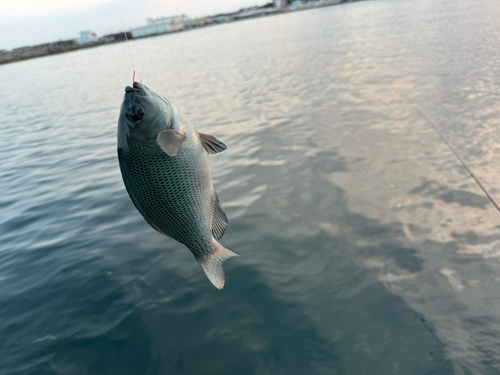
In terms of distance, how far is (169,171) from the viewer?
2.34 metres

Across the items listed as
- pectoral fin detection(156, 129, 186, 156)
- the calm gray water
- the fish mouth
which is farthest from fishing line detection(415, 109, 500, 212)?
the fish mouth

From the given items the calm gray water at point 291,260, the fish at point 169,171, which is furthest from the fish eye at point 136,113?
the calm gray water at point 291,260

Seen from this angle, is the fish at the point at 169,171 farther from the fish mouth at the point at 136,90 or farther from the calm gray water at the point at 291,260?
the calm gray water at the point at 291,260

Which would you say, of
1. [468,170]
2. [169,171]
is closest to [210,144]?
[169,171]

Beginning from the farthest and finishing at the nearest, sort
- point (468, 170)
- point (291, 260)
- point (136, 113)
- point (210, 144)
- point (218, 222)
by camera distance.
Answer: point (468, 170)
point (291, 260)
point (218, 222)
point (210, 144)
point (136, 113)

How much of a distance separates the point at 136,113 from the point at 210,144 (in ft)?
1.93

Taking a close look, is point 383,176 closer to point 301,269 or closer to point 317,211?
point 317,211

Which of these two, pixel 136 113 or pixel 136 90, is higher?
pixel 136 90

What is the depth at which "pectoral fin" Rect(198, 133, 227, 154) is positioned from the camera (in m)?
2.55

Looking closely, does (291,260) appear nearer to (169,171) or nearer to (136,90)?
(169,171)

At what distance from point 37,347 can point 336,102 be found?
11833 millimetres

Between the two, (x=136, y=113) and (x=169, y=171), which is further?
(x=169, y=171)

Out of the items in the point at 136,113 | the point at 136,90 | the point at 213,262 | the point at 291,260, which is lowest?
the point at 291,260

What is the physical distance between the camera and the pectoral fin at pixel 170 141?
6.98ft
